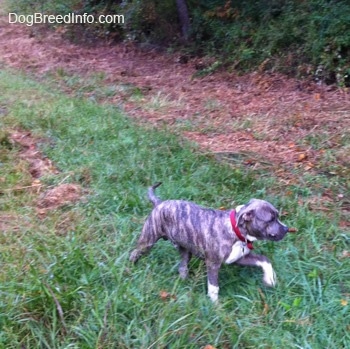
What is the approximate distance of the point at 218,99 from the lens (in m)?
10.4

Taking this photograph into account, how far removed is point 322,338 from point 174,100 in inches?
280

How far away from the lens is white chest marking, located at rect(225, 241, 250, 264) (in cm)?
425

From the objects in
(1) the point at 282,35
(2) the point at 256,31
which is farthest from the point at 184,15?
(1) the point at 282,35

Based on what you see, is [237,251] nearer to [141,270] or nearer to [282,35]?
[141,270]

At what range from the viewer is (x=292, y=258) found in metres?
4.80

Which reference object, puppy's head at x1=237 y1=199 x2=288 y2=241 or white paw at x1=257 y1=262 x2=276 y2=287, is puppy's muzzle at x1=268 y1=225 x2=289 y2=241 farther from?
white paw at x1=257 y1=262 x2=276 y2=287

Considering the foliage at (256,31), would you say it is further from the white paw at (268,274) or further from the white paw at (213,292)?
the white paw at (213,292)

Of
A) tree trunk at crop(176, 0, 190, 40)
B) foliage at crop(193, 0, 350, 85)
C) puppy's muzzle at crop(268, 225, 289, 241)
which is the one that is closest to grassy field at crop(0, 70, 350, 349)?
puppy's muzzle at crop(268, 225, 289, 241)

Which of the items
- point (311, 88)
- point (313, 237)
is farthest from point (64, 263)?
point (311, 88)

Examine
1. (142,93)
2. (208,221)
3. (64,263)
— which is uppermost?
(208,221)

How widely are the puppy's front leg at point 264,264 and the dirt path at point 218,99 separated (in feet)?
9.04

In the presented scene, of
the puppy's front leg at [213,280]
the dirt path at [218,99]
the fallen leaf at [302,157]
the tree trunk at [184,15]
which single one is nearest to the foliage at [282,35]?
the tree trunk at [184,15]

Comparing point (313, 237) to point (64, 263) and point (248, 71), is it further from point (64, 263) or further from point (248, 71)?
point (248, 71)

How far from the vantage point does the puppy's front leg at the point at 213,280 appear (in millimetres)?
4199
